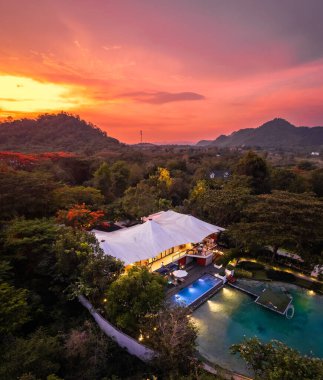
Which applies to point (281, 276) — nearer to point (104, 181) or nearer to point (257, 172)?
point (257, 172)

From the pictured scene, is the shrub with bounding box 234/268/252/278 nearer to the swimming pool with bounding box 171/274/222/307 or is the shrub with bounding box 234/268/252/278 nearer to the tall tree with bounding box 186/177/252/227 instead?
the swimming pool with bounding box 171/274/222/307

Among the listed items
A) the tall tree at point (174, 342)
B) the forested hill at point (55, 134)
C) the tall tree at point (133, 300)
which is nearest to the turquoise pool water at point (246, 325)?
the tall tree at point (174, 342)

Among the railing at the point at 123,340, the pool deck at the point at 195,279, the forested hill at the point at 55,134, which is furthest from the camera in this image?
the forested hill at the point at 55,134

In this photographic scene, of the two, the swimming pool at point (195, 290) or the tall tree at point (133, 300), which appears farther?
the swimming pool at point (195, 290)

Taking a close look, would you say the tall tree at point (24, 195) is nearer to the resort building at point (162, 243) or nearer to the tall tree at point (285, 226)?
the resort building at point (162, 243)

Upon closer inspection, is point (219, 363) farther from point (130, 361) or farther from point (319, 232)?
point (319, 232)

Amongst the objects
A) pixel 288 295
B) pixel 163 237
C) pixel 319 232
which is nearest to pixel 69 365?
pixel 163 237
